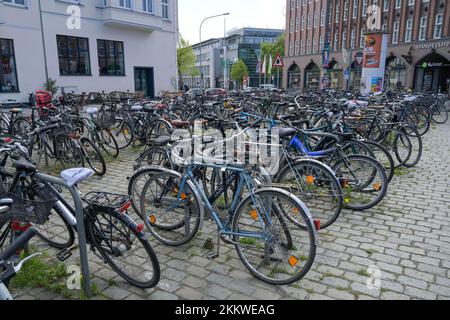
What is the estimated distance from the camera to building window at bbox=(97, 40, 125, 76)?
73.9 feet

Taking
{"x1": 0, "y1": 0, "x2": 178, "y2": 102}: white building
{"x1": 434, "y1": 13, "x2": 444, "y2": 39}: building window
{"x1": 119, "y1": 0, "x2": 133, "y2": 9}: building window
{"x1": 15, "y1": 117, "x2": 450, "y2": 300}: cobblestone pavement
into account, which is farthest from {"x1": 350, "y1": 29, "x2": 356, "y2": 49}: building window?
{"x1": 15, "y1": 117, "x2": 450, "y2": 300}: cobblestone pavement

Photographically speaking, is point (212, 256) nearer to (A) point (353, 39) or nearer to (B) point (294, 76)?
(A) point (353, 39)

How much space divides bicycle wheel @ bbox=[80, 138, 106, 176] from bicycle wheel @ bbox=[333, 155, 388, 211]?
3927mm

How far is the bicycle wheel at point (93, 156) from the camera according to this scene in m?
6.31

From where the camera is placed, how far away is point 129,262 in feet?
10.5

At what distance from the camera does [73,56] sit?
2092cm

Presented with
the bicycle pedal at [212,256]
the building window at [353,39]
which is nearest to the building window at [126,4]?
the bicycle pedal at [212,256]

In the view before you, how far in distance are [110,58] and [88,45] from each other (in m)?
1.83

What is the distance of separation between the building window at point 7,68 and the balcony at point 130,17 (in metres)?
5.90

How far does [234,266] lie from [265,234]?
500mm

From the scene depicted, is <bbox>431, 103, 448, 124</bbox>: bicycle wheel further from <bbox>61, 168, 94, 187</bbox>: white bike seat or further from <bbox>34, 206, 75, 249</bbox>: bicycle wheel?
<bbox>61, 168, 94, 187</bbox>: white bike seat

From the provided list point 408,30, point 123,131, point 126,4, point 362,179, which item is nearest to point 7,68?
point 126,4

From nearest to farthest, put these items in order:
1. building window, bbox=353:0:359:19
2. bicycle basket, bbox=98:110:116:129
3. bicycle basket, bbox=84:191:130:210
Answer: bicycle basket, bbox=84:191:130:210 → bicycle basket, bbox=98:110:116:129 → building window, bbox=353:0:359:19

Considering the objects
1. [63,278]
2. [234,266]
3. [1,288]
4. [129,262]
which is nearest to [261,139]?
[234,266]
